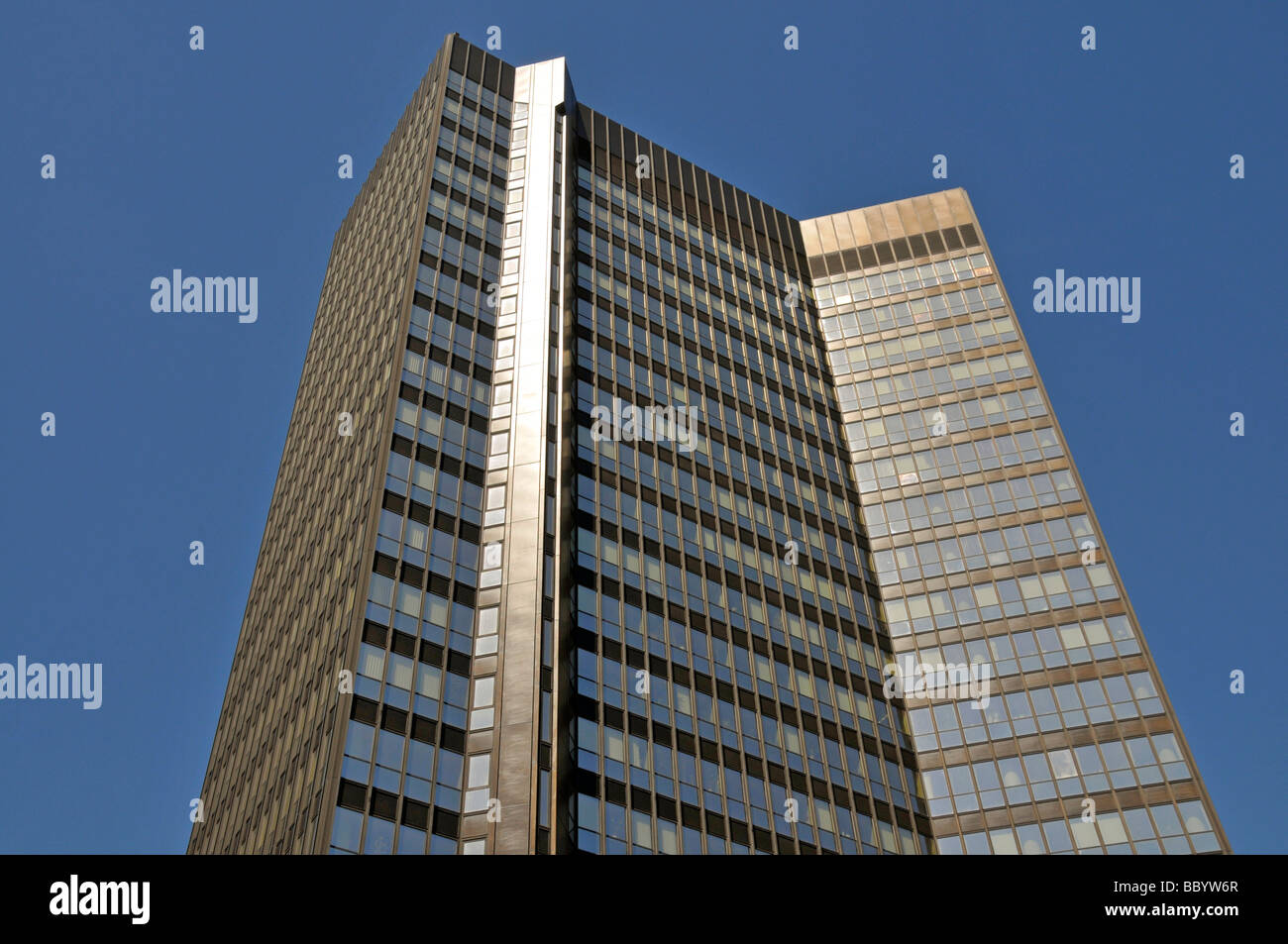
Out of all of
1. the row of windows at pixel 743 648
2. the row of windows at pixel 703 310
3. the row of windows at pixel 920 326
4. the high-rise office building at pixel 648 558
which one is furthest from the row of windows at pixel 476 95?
the row of windows at pixel 743 648

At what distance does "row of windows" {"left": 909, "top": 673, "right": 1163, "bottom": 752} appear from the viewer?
70.5 metres

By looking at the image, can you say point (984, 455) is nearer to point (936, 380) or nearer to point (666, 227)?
point (936, 380)

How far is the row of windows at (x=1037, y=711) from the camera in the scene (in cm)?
7050

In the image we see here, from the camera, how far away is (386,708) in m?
53.1

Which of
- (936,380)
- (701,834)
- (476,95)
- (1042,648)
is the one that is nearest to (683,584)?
(701,834)

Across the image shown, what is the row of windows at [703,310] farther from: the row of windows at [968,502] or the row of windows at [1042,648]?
the row of windows at [1042,648]

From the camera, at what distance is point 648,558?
70.2 m

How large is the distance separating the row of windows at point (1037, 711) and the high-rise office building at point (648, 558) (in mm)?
176

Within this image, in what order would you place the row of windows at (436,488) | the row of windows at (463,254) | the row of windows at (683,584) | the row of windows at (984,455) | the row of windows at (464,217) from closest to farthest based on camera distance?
the row of windows at (436,488), the row of windows at (683,584), the row of windows at (463,254), the row of windows at (464,217), the row of windows at (984,455)

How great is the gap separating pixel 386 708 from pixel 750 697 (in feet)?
69.3

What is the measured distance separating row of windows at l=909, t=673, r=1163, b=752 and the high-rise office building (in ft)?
0.58
